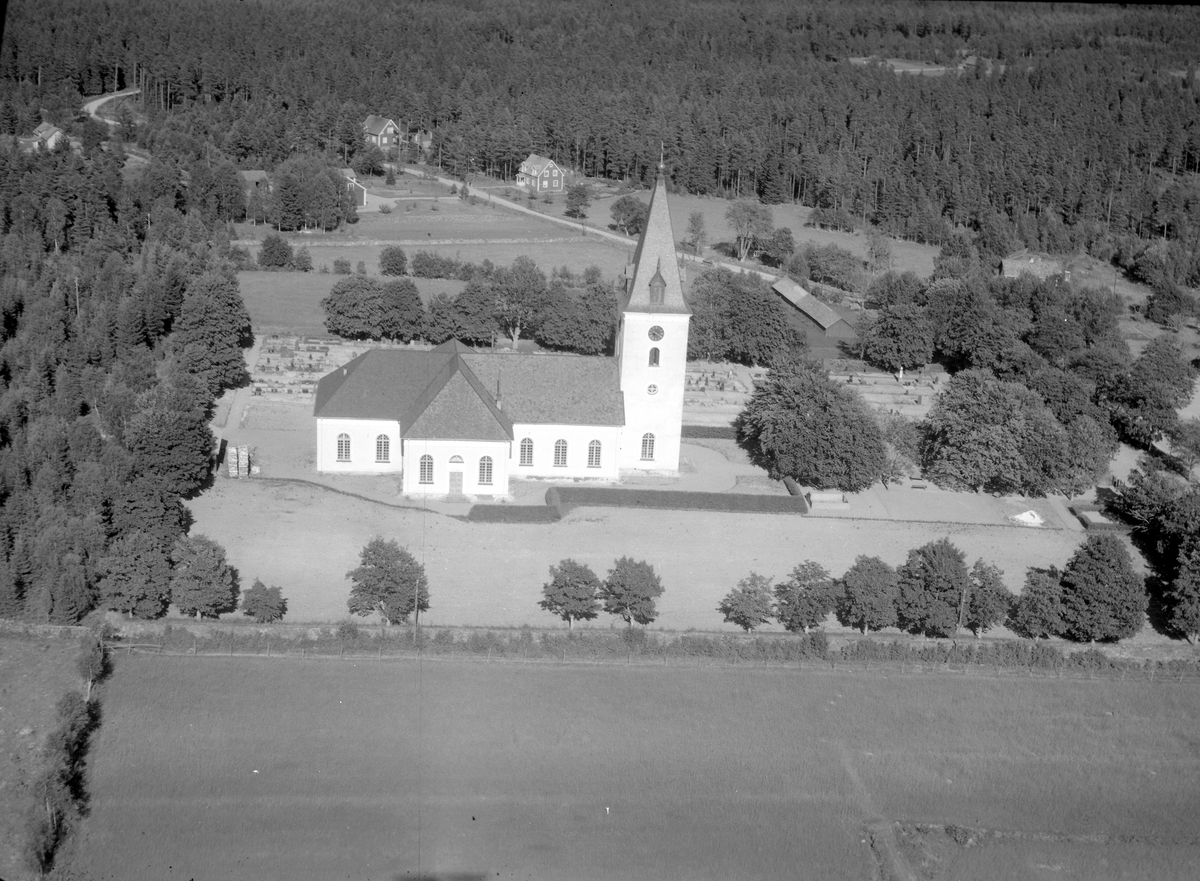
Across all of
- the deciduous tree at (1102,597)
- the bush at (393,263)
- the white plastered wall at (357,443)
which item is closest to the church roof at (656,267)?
the white plastered wall at (357,443)

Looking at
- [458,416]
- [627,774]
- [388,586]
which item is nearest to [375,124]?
[458,416]

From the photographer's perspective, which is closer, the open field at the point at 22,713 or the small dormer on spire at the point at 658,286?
the open field at the point at 22,713

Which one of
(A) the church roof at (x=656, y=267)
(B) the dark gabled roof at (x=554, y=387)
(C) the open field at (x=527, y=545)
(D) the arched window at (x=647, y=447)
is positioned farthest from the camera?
A: (D) the arched window at (x=647, y=447)

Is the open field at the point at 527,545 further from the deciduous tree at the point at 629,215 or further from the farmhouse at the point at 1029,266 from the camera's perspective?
the deciduous tree at the point at 629,215

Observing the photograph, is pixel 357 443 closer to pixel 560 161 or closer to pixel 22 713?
pixel 22 713

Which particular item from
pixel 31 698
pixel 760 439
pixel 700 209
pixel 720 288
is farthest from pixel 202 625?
pixel 700 209

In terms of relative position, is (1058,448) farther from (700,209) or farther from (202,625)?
(700,209)
